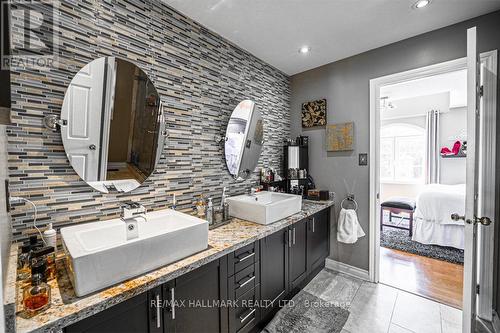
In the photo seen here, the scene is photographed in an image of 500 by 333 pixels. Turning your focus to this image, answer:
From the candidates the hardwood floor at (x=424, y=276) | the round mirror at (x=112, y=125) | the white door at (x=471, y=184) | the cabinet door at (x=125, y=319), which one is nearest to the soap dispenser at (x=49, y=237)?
the round mirror at (x=112, y=125)

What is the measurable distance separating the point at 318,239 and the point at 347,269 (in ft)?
1.91

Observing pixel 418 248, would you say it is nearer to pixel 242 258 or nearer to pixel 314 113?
pixel 314 113

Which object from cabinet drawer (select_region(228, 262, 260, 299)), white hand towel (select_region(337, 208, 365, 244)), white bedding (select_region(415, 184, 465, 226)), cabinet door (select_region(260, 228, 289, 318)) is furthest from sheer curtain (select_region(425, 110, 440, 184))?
cabinet drawer (select_region(228, 262, 260, 299))

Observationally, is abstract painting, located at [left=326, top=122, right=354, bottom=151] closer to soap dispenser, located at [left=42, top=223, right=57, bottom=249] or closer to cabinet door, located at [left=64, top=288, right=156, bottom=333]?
cabinet door, located at [left=64, top=288, right=156, bottom=333]

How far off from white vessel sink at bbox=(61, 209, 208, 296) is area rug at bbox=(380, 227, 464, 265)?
3.27m

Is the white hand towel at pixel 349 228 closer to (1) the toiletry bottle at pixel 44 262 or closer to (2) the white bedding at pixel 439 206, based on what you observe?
(2) the white bedding at pixel 439 206

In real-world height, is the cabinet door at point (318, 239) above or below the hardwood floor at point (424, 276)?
above

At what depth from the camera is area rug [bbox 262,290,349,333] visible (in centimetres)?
169

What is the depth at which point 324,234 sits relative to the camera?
98.3 inches

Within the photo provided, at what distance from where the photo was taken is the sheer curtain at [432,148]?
186 inches

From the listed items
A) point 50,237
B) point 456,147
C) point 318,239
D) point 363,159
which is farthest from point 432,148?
point 50,237

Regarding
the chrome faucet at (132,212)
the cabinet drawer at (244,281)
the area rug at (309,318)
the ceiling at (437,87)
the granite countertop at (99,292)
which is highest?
the ceiling at (437,87)

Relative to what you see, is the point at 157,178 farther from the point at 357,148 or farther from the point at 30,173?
the point at 357,148

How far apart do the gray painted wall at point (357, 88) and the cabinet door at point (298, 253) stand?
2.39 ft
